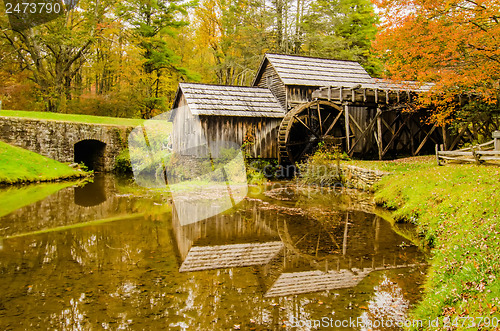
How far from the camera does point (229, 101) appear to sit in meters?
18.1

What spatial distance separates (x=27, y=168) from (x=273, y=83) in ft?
44.2

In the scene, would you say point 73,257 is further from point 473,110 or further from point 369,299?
point 473,110

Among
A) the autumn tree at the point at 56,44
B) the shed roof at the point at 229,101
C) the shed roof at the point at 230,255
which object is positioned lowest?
the shed roof at the point at 230,255

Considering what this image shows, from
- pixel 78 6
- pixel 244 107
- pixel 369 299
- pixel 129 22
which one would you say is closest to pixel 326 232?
pixel 369 299

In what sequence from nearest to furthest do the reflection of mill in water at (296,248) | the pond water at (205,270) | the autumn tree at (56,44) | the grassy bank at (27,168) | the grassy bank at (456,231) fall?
the grassy bank at (456,231)
the pond water at (205,270)
the reflection of mill in water at (296,248)
the grassy bank at (27,168)
the autumn tree at (56,44)

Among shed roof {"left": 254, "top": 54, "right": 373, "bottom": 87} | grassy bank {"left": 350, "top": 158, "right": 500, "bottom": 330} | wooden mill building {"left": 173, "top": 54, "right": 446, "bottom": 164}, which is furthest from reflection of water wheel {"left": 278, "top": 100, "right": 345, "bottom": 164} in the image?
grassy bank {"left": 350, "top": 158, "right": 500, "bottom": 330}

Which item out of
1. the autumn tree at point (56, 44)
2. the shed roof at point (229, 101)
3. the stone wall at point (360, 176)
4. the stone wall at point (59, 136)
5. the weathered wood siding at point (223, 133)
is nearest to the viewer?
the stone wall at point (360, 176)

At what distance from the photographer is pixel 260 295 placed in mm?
4742

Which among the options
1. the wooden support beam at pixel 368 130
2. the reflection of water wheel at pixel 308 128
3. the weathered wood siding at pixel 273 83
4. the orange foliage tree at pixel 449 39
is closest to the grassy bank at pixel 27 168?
the reflection of water wheel at pixel 308 128

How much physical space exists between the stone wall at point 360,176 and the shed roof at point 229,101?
5.43 m

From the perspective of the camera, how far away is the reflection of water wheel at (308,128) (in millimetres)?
17484

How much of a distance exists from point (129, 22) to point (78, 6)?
14.3 feet

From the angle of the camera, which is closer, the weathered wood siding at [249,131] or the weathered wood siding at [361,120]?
the weathered wood siding at [249,131]

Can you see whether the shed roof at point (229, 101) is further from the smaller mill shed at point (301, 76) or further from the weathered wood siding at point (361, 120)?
the weathered wood siding at point (361, 120)
